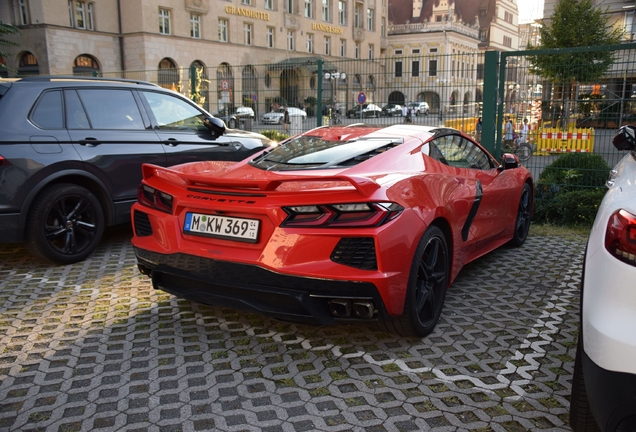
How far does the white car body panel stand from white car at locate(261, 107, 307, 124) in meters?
9.17

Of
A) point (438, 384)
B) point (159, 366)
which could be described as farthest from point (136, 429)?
point (438, 384)

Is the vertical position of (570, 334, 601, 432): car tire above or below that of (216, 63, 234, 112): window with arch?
below

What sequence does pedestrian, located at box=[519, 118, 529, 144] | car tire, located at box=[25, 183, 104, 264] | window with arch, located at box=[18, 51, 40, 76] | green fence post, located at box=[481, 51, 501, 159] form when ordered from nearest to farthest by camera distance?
car tire, located at box=[25, 183, 104, 264], pedestrian, located at box=[519, 118, 529, 144], green fence post, located at box=[481, 51, 501, 159], window with arch, located at box=[18, 51, 40, 76]

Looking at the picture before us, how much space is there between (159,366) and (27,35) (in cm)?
4082

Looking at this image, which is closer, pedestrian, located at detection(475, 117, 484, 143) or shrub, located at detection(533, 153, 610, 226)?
shrub, located at detection(533, 153, 610, 226)

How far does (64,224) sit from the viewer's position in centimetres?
565

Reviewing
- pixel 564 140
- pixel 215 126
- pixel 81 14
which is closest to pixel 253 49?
pixel 81 14

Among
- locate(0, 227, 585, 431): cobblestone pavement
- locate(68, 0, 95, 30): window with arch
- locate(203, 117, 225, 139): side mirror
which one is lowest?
locate(0, 227, 585, 431): cobblestone pavement

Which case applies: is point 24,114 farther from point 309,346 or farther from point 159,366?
point 309,346

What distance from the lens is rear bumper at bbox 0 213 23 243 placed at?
5.13m

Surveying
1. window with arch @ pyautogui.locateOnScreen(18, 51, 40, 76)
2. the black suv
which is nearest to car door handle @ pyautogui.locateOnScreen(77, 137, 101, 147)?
the black suv

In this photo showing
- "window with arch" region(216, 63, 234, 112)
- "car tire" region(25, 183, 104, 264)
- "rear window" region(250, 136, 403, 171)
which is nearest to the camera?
"rear window" region(250, 136, 403, 171)

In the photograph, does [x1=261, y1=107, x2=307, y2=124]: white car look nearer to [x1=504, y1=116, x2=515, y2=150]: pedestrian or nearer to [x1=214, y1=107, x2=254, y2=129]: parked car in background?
[x1=214, y1=107, x2=254, y2=129]: parked car in background

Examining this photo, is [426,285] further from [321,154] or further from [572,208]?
[572,208]
